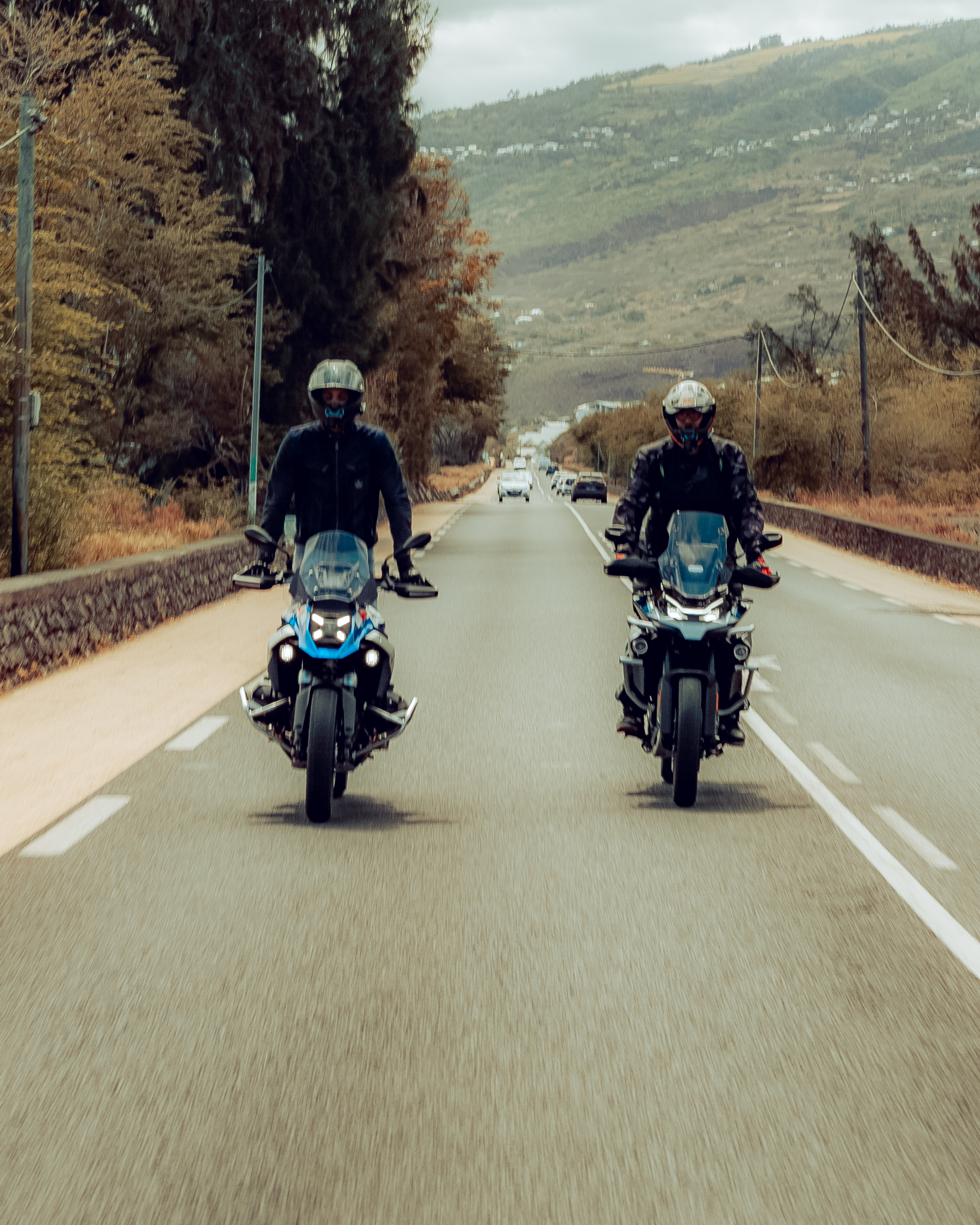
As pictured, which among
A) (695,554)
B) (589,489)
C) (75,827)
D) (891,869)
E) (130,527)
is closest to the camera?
(891,869)

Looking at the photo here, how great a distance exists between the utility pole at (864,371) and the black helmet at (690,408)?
131 ft

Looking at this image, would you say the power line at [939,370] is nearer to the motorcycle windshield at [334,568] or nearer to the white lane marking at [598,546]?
the white lane marking at [598,546]

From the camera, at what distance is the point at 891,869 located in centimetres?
669

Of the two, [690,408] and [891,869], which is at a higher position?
[690,408]

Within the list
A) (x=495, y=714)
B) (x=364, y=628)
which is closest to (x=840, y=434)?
(x=495, y=714)

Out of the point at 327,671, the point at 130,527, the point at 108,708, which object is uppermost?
the point at 327,671

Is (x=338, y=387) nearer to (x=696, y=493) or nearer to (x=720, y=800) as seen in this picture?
(x=696, y=493)

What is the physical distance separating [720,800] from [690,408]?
81.6 inches

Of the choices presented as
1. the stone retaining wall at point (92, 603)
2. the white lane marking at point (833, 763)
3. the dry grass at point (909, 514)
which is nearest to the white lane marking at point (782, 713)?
the white lane marking at point (833, 763)

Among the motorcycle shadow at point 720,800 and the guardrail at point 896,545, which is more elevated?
the motorcycle shadow at point 720,800

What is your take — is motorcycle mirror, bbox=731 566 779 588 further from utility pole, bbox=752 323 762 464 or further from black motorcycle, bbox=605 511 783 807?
utility pole, bbox=752 323 762 464

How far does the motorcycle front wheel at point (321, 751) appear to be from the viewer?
7277mm

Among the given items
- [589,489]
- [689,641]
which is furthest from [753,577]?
[589,489]

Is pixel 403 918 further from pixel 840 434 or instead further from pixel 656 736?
pixel 840 434
